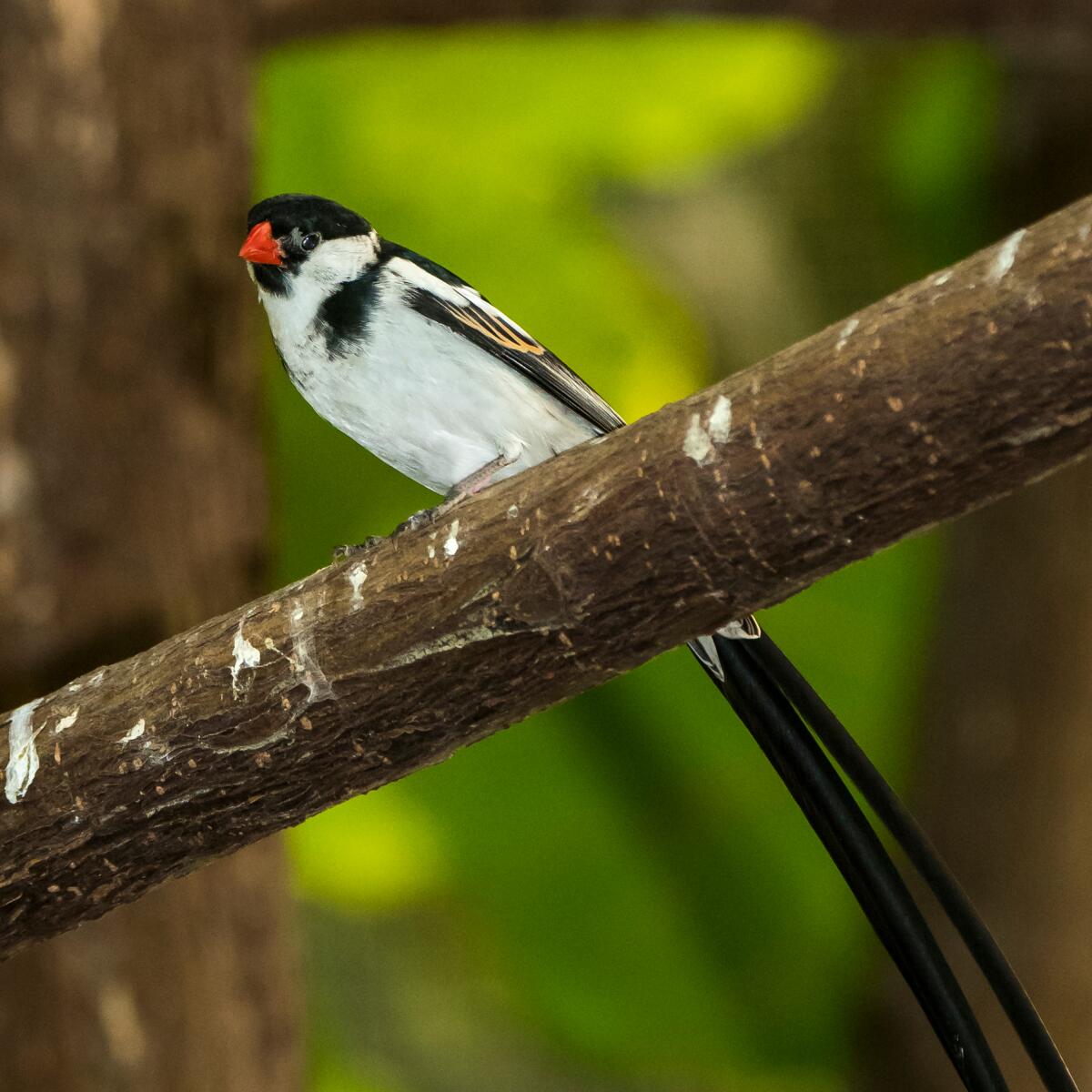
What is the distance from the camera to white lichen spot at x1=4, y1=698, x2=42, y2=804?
1438 mm

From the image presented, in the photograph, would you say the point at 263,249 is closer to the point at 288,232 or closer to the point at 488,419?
the point at 288,232

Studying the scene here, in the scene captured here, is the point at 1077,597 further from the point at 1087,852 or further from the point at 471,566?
the point at 471,566

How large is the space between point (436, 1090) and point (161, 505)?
86.0 inches

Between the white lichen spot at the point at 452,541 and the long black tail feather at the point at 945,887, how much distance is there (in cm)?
42

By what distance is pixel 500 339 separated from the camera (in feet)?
5.89

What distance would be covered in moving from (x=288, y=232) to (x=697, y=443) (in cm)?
94

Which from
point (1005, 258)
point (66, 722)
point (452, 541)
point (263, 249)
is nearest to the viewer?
point (1005, 258)

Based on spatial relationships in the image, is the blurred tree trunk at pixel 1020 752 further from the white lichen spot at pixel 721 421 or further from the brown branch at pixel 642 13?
the white lichen spot at pixel 721 421

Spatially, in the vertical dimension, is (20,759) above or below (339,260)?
below

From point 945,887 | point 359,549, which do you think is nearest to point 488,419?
point 359,549

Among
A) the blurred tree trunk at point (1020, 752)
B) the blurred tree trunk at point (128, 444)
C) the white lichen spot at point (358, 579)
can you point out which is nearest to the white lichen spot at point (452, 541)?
the white lichen spot at point (358, 579)

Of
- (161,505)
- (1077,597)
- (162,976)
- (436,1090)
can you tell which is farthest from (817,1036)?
(161,505)

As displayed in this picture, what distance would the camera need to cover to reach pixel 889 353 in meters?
1.07

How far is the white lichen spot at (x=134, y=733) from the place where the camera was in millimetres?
1404
